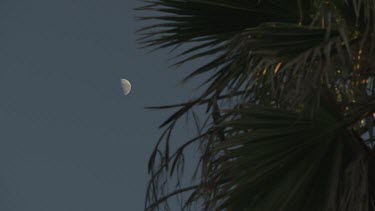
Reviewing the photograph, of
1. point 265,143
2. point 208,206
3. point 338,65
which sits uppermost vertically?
point 338,65

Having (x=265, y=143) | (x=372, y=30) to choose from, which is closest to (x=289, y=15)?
(x=372, y=30)

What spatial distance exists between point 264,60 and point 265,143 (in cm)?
47

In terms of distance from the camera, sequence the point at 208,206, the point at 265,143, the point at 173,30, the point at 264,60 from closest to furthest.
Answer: the point at 264,60 < the point at 265,143 < the point at 208,206 < the point at 173,30

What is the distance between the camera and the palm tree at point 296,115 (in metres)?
4.18

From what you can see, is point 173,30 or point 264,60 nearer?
point 264,60

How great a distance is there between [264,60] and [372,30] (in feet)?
2.37

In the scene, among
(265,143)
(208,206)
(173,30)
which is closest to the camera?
(265,143)

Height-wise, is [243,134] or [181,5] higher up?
[181,5]

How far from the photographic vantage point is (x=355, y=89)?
4645 millimetres

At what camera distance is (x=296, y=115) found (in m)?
4.35

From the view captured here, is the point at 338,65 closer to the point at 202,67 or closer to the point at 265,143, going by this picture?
the point at 265,143

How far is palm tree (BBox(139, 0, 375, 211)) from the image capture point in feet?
13.7

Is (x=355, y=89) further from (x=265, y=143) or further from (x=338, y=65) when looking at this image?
(x=265, y=143)

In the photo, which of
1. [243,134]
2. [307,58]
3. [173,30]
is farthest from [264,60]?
[173,30]
